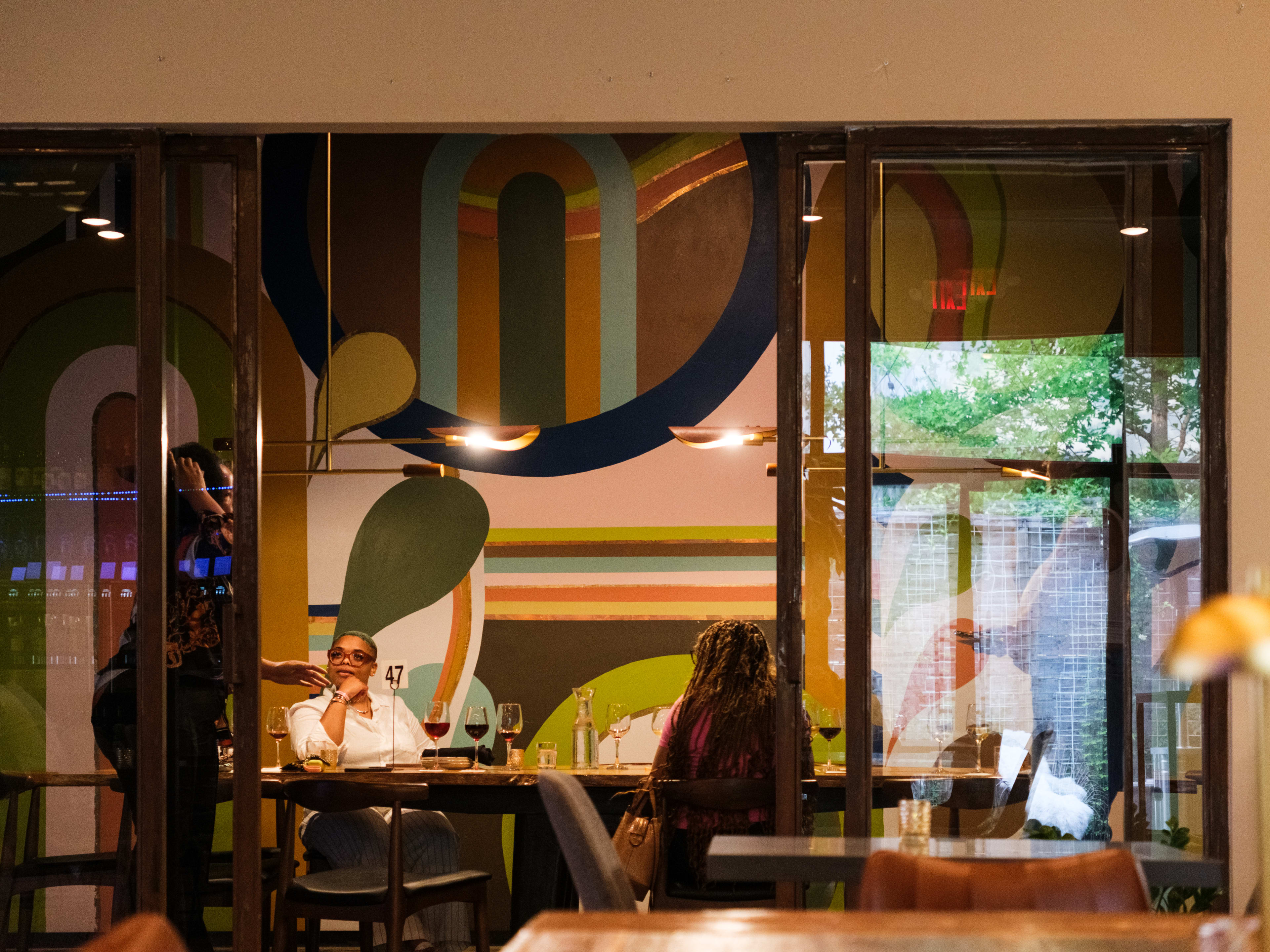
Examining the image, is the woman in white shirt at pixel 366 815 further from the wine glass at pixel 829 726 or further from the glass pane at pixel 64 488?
the wine glass at pixel 829 726

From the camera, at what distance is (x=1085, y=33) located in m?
3.24

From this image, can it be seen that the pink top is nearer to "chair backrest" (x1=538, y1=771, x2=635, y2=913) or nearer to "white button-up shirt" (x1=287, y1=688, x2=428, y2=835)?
"white button-up shirt" (x1=287, y1=688, x2=428, y2=835)

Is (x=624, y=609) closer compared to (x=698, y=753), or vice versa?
(x=698, y=753)

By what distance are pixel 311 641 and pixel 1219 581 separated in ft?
14.5

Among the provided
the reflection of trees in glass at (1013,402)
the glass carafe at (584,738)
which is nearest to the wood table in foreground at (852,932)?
the reflection of trees in glass at (1013,402)

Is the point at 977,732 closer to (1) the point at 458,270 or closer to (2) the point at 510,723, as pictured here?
(2) the point at 510,723

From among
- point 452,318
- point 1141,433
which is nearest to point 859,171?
point 1141,433

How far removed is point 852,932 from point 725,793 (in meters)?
2.53

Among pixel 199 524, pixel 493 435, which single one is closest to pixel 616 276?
pixel 493 435

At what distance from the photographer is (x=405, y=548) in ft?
20.7

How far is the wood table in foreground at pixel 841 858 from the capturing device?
2332 mm

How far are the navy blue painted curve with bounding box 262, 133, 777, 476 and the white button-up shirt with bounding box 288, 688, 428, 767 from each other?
1342mm

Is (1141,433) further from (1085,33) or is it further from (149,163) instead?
(149,163)

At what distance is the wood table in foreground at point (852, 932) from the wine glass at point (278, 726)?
348 cm
